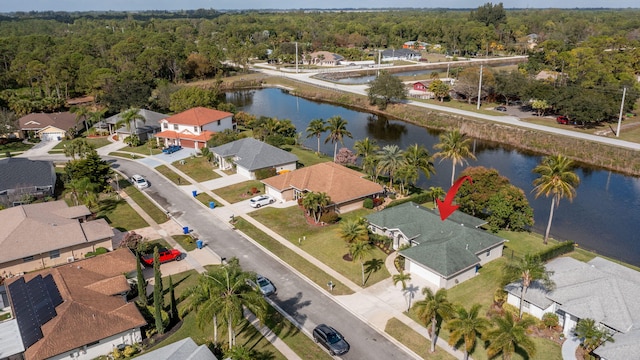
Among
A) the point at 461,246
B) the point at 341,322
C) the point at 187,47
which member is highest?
the point at 187,47

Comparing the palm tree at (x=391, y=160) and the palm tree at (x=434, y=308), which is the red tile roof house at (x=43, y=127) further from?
the palm tree at (x=434, y=308)

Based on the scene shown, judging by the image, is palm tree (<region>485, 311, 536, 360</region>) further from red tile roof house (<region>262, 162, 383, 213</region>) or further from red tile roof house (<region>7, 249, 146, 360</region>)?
red tile roof house (<region>262, 162, 383, 213</region>)

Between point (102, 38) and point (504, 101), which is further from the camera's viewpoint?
point (102, 38)

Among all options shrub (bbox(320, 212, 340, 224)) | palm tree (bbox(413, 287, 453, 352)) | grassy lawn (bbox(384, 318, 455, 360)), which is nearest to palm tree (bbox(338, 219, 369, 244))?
grassy lawn (bbox(384, 318, 455, 360))

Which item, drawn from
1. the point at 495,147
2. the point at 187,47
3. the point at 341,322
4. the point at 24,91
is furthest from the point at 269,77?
the point at 341,322

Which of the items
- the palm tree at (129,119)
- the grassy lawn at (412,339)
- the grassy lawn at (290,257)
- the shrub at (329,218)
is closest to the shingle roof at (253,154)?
the grassy lawn at (290,257)

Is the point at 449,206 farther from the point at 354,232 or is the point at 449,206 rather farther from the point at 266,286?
the point at 266,286

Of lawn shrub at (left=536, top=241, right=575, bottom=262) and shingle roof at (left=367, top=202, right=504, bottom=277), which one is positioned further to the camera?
lawn shrub at (left=536, top=241, right=575, bottom=262)

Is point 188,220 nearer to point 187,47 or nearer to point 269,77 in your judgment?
point 269,77
